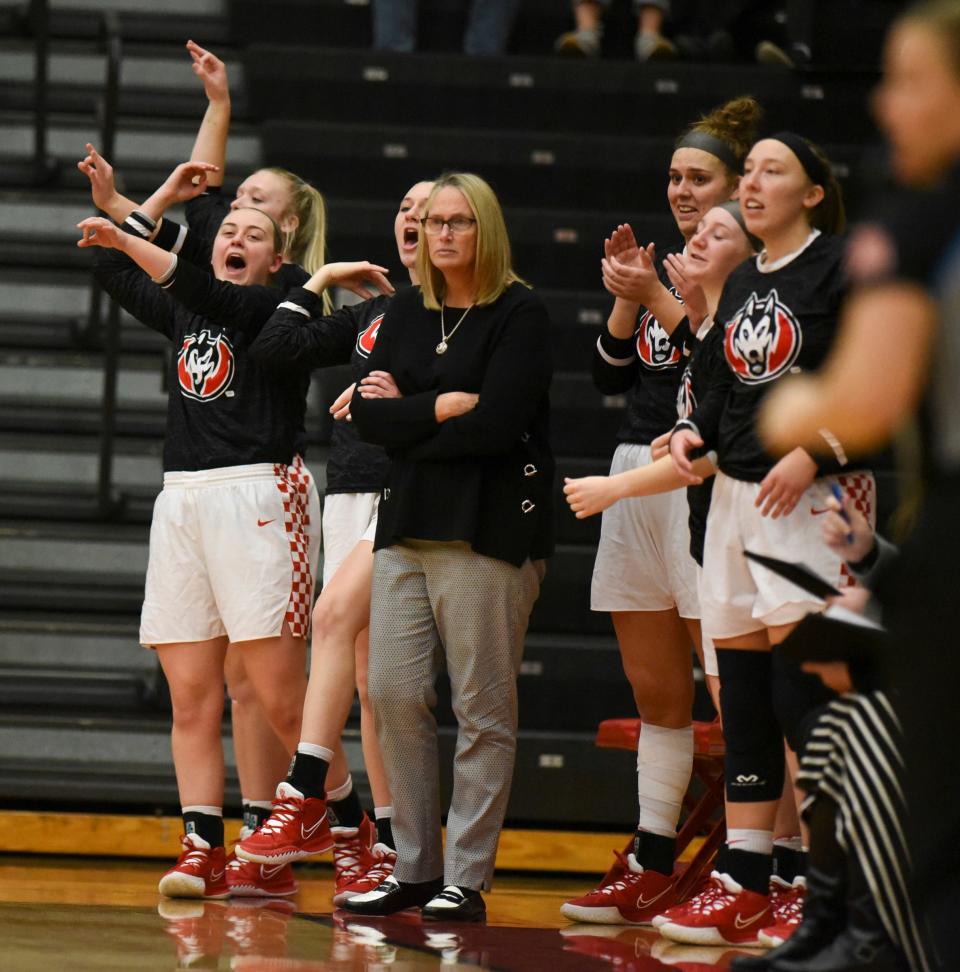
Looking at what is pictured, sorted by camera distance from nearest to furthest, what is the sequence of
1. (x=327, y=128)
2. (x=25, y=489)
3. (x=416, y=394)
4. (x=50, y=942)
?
(x=50, y=942) → (x=416, y=394) → (x=25, y=489) → (x=327, y=128)

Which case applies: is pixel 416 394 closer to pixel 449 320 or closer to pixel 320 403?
pixel 449 320

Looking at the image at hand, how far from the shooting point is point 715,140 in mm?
3998

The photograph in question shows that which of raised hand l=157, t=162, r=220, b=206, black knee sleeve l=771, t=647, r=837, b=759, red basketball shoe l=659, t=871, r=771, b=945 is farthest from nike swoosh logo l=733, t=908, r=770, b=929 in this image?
raised hand l=157, t=162, r=220, b=206

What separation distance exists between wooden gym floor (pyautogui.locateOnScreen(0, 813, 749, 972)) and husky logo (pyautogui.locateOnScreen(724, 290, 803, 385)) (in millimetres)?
1121

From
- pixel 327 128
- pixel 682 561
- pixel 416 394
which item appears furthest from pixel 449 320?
pixel 327 128

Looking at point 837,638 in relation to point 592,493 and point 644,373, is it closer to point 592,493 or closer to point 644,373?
point 592,493

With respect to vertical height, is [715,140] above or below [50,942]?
above

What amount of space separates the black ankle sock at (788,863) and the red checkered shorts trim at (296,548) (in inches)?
48.1

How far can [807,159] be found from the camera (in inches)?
132

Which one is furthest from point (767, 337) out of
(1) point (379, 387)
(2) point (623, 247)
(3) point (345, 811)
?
(3) point (345, 811)

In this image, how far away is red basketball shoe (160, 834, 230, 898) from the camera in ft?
12.8

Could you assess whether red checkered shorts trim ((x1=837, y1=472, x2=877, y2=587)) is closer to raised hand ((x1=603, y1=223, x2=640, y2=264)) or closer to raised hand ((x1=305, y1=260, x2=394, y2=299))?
raised hand ((x1=603, y1=223, x2=640, y2=264))

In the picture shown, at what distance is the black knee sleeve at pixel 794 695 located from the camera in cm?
299

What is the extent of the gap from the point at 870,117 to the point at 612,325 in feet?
10.9
